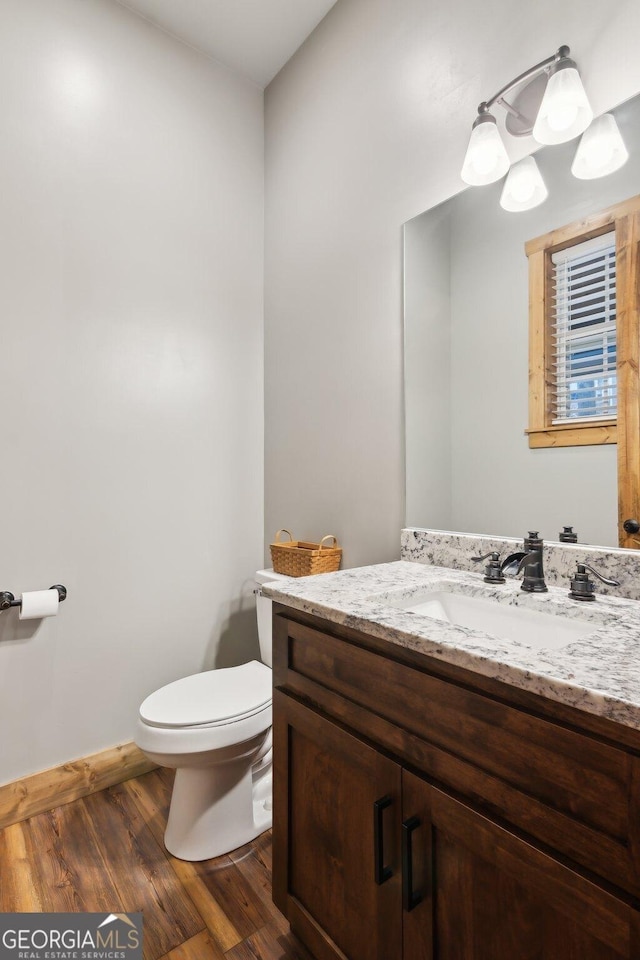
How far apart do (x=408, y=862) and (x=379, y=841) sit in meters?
0.06

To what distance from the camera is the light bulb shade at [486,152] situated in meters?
1.30

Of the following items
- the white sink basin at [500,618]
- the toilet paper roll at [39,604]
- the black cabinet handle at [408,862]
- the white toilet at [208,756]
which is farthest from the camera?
the toilet paper roll at [39,604]

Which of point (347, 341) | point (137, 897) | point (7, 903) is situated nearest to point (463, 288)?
point (347, 341)

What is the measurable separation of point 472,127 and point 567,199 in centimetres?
40

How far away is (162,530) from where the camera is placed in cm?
202

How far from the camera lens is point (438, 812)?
771mm

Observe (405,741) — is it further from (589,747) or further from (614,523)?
(614,523)

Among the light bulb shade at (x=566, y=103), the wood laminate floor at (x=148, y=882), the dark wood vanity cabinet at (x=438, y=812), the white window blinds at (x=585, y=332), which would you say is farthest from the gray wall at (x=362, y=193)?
the wood laminate floor at (x=148, y=882)

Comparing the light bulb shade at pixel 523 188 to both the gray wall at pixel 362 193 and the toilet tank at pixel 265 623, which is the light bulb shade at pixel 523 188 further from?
the toilet tank at pixel 265 623

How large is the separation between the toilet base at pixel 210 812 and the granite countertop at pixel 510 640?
76 cm

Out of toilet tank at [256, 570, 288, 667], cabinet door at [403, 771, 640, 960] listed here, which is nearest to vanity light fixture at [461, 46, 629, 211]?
cabinet door at [403, 771, 640, 960]

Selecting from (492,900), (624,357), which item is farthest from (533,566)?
(492,900)

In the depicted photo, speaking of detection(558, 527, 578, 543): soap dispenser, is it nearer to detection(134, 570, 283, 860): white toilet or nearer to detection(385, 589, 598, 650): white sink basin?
detection(385, 589, 598, 650): white sink basin

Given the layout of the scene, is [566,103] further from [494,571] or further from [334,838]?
[334,838]
